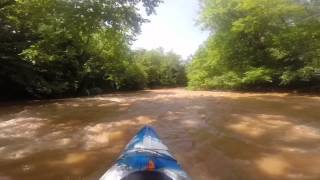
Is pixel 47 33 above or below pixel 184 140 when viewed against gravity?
above

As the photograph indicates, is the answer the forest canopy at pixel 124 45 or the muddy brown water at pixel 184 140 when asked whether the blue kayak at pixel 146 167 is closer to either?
the muddy brown water at pixel 184 140

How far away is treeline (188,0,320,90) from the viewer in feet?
51.5

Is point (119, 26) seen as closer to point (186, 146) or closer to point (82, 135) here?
point (82, 135)

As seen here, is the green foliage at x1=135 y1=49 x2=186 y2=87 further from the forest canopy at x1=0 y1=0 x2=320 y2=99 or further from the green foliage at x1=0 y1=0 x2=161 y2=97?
the green foliage at x1=0 y1=0 x2=161 y2=97

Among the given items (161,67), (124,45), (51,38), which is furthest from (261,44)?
(161,67)

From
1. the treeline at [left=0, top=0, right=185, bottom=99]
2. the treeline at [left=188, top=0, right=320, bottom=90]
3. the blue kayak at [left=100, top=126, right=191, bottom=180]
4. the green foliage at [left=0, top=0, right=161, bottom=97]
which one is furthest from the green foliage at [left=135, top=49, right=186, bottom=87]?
the blue kayak at [left=100, top=126, right=191, bottom=180]

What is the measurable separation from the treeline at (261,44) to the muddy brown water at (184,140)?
251 inches

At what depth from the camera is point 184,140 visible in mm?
6598

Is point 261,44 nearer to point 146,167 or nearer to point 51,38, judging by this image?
point 51,38

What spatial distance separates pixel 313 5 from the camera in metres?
16.1

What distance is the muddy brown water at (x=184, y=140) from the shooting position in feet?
16.1

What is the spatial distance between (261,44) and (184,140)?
13.6 metres

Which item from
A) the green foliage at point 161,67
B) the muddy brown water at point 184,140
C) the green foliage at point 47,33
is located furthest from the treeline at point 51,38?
the green foliage at point 161,67

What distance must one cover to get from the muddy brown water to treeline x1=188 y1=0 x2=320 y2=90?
→ 6.38 meters
